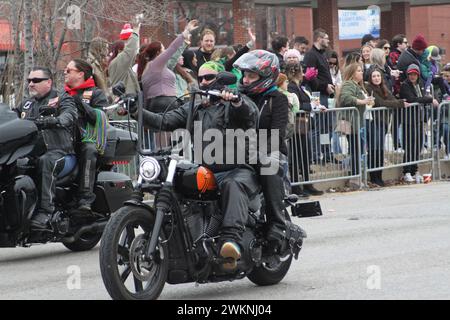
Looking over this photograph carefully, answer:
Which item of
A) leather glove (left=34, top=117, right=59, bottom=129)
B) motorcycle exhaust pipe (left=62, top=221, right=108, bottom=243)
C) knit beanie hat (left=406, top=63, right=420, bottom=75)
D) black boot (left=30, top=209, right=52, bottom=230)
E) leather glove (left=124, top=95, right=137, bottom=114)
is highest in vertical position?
leather glove (left=124, top=95, right=137, bottom=114)

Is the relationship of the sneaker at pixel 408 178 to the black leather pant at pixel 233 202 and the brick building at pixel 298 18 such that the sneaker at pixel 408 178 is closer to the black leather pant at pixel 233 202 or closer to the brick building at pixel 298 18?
the black leather pant at pixel 233 202

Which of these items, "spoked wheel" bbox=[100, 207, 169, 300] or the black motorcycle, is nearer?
"spoked wheel" bbox=[100, 207, 169, 300]

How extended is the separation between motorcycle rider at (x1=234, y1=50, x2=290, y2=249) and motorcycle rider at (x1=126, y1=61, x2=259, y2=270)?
170mm

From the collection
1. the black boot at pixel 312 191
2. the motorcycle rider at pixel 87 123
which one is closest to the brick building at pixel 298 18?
the black boot at pixel 312 191

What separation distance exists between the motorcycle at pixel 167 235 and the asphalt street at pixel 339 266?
1.56 ft

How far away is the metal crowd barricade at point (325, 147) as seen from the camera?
49.7 ft

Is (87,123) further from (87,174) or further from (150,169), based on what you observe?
(150,169)

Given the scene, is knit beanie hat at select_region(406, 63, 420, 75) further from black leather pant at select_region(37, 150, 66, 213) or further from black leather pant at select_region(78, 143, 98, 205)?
black leather pant at select_region(37, 150, 66, 213)

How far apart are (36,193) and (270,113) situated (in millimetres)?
3114

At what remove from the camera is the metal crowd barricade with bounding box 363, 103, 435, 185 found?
16.3 meters

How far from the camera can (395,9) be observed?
163 feet

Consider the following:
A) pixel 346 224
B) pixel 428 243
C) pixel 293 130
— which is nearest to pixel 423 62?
pixel 293 130

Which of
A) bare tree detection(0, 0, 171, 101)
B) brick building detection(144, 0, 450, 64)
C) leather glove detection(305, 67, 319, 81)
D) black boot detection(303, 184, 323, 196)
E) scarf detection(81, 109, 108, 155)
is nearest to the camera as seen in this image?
scarf detection(81, 109, 108, 155)

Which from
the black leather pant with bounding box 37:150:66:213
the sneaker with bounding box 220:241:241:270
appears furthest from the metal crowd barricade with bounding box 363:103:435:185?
the sneaker with bounding box 220:241:241:270
